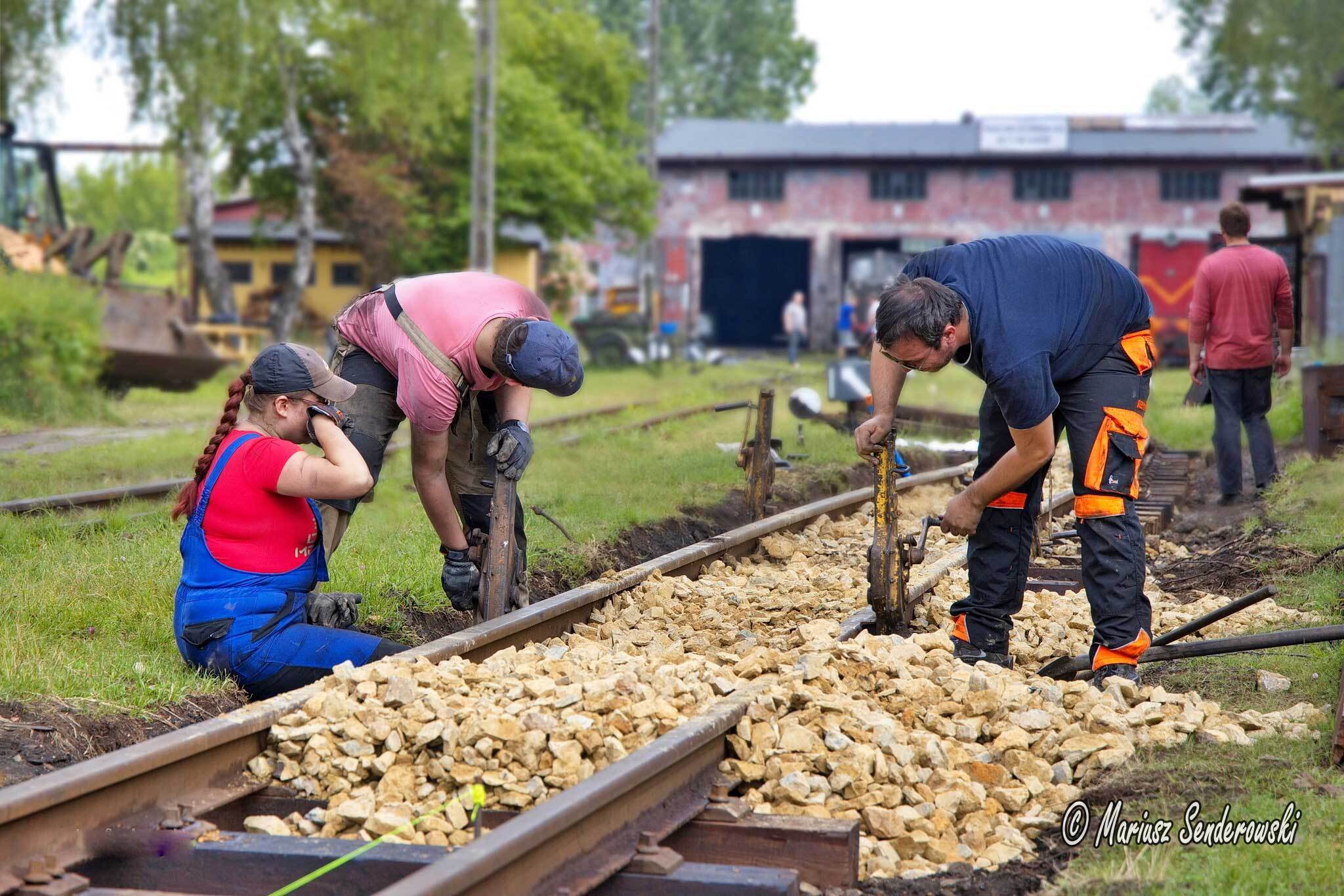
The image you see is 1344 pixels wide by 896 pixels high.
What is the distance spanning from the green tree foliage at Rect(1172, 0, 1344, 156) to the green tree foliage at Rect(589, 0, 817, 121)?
1596 inches

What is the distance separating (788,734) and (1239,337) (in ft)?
22.9

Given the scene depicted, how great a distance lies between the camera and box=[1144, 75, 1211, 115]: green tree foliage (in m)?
109

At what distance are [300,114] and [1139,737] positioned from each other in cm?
3232

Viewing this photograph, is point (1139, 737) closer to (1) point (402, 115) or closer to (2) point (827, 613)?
(2) point (827, 613)

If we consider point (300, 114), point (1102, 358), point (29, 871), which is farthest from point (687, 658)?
point (300, 114)

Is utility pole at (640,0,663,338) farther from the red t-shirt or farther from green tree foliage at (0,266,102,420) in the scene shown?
the red t-shirt

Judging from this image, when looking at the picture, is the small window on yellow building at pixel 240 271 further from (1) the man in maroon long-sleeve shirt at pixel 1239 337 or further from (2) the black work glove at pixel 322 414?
(2) the black work glove at pixel 322 414

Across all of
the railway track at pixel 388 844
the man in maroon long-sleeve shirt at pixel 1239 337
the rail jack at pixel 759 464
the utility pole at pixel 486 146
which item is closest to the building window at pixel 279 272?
the utility pole at pixel 486 146

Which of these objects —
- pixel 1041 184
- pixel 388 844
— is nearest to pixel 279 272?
pixel 1041 184

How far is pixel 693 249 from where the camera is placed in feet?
160

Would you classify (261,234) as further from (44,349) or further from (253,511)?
(253,511)

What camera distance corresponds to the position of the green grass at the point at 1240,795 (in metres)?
3.34

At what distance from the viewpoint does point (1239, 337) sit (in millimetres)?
9844

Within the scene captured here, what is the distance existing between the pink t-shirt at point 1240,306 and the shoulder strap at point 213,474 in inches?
287
